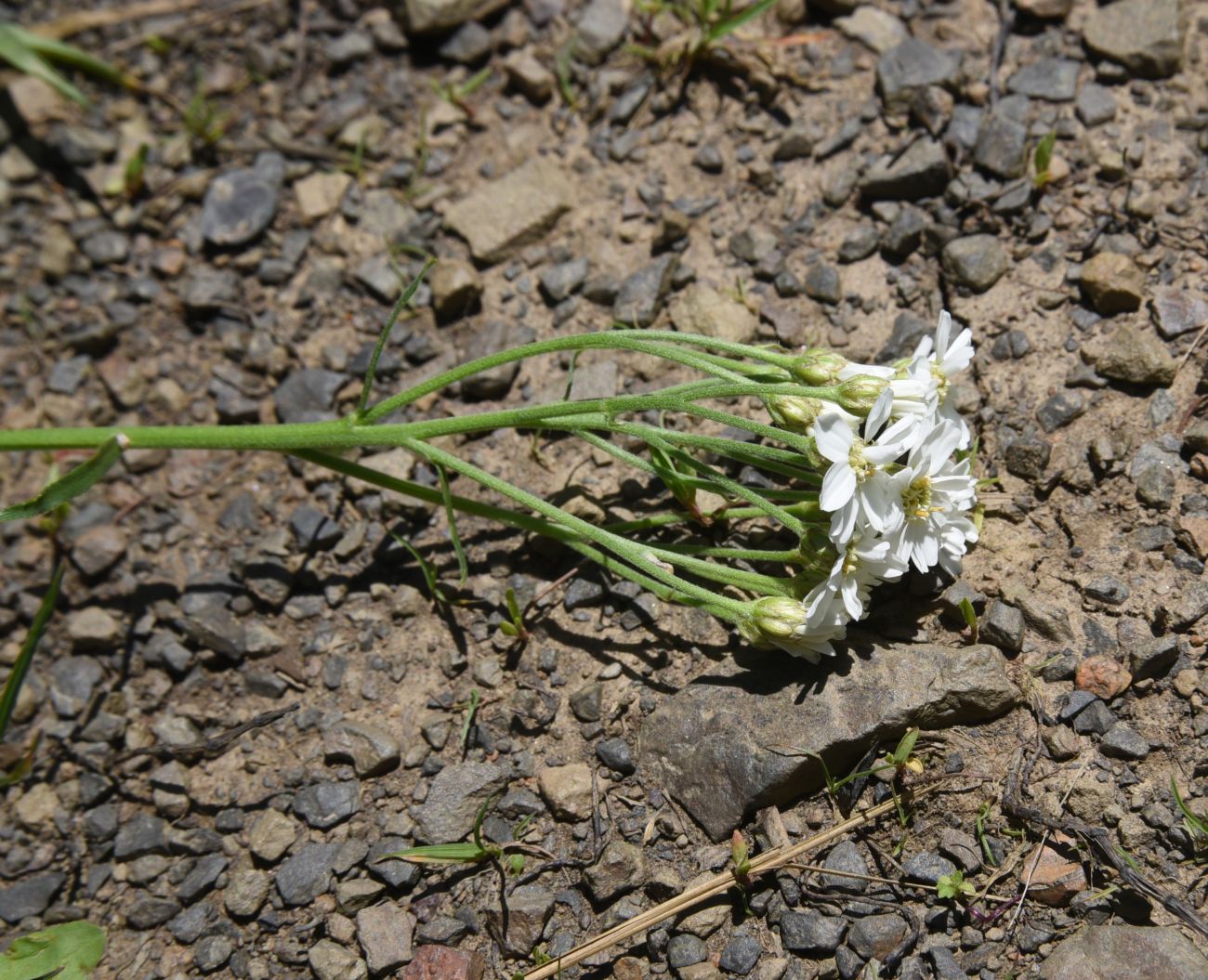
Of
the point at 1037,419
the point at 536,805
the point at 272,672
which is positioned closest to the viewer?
the point at 536,805

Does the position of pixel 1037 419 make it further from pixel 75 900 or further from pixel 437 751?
pixel 75 900

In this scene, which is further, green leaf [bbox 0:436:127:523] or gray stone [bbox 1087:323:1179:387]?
gray stone [bbox 1087:323:1179:387]

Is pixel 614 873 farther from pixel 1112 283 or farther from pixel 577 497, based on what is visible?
pixel 1112 283

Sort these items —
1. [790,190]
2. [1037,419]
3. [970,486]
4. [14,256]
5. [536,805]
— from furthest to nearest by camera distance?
1. [14,256]
2. [790,190]
3. [1037,419]
4. [536,805]
5. [970,486]

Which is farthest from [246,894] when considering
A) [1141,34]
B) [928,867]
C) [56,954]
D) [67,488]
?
[1141,34]

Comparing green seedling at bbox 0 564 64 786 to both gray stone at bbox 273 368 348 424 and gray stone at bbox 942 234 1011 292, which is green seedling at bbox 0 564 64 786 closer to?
gray stone at bbox 273 368 348 424

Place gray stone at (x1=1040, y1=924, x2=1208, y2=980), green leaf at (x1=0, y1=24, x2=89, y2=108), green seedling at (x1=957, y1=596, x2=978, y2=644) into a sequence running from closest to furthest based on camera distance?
gray stone at (x1=1040, y1=924, x2=1208, y2=980)
green seedling at (x1=957, y1=596, x2=978, y2=644)
green leaf at (x1=0, y1=24, x2=89, y2=108)

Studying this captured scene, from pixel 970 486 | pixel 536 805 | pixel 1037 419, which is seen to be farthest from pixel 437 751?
pixel 1037 419

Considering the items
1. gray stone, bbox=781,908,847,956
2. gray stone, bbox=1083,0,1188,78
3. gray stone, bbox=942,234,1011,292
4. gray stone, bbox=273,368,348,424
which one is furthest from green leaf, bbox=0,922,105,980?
gray stone, bbox=1083,0,1188,78
